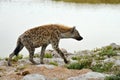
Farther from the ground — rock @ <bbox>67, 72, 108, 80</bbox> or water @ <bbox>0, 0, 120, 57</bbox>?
rock @ <bbox>67, 72, 108, 80</bbox>

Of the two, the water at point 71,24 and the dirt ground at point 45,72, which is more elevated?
the dirt ground at point 45,72

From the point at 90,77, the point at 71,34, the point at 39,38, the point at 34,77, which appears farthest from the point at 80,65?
the point at 34,77

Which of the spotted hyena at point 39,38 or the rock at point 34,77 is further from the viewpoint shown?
the spotted hyena at point 39,38

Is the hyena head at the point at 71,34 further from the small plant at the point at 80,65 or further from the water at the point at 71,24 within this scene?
the water at the point at 71,24

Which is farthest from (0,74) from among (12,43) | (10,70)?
(12,43)

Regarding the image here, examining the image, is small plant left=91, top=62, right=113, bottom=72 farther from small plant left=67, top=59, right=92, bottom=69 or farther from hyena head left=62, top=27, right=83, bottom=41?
hyena head left=62, top=27, right=83, bottom=41

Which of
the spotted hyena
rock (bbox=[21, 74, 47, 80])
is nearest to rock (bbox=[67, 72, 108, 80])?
rock (bbox=[21, 74, 47, 80])

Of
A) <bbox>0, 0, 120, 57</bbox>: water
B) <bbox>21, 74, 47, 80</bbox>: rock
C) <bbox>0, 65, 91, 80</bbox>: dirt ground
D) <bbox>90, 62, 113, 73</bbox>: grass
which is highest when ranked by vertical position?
<bbox>21, 74, 47, 80</bbox>: rock

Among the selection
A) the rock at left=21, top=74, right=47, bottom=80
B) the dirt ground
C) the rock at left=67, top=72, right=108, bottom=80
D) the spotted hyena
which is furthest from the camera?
the spotted hyena

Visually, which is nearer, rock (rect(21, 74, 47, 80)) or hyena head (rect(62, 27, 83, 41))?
rock (rect(21, 74, 47, 80))

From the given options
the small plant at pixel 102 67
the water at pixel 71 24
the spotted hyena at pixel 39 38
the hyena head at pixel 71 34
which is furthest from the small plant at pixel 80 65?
the water at pixel 71 24

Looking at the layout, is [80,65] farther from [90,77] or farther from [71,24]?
[71,24]

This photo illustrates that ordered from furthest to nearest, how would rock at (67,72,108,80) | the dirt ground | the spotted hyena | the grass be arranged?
the spotted hyena → the grass → the dirt ground → rock at (67,72,108,80)

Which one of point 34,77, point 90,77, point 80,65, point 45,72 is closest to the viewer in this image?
point 90,77
